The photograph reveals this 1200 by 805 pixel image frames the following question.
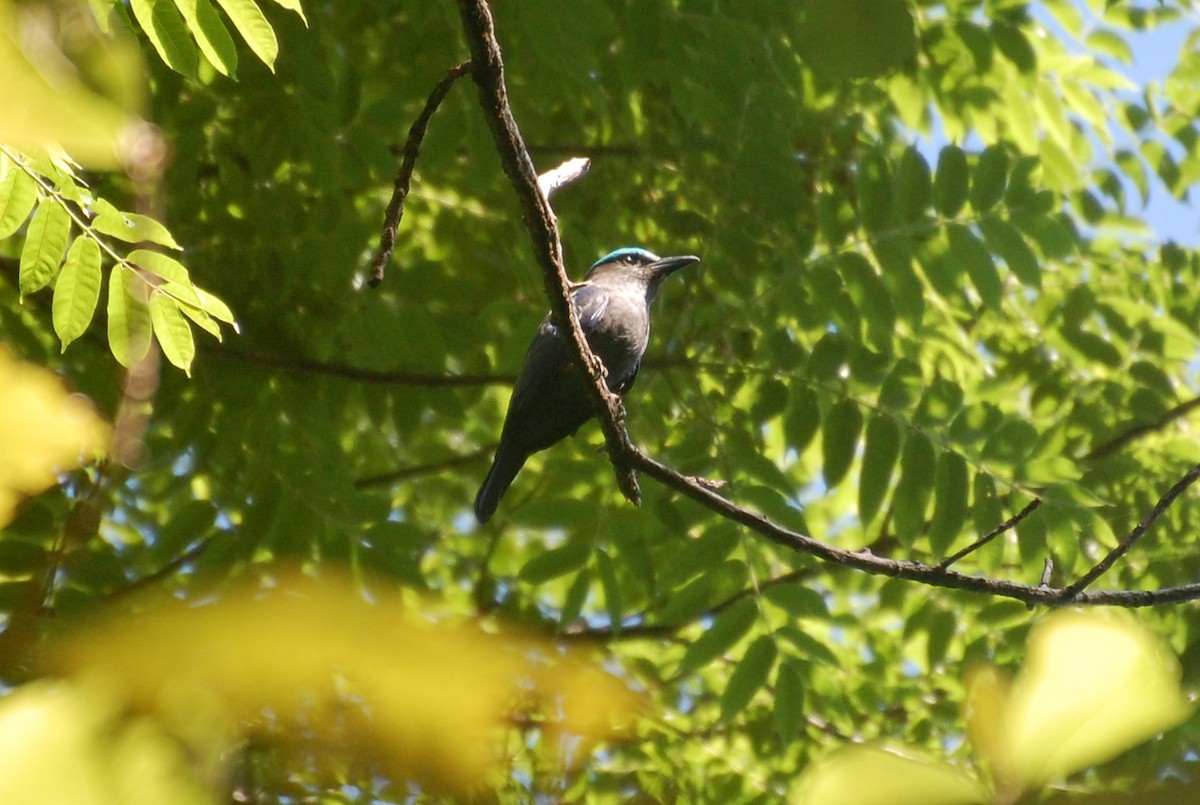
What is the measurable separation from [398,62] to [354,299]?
948 mm

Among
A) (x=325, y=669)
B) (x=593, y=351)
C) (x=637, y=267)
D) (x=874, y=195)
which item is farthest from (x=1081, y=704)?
(x=637, y=267)

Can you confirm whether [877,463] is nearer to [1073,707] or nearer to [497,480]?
[497,480]

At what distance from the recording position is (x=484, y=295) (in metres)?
4.78

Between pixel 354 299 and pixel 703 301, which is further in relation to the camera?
pixel 703 301

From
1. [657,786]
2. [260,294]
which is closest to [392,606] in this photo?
[657,786]

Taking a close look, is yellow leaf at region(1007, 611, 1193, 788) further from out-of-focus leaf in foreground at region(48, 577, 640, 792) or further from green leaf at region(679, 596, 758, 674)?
green leaf at region(679, 596, 758, 674)

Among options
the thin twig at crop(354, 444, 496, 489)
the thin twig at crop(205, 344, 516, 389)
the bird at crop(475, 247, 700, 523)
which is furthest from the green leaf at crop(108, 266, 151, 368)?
the thin twig at crop(354, 444, 496, 489)

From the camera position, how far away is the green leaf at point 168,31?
233 cm

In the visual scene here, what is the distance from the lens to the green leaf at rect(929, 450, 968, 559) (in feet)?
12.6

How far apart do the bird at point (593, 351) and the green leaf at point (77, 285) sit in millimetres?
1979

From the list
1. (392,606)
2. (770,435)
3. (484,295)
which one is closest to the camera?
(392,606)

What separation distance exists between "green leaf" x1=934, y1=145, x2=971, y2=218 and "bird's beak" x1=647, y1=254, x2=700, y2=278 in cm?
98

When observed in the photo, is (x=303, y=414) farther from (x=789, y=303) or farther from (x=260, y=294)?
(x=789, y=303)

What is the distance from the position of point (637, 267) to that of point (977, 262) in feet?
4.86
